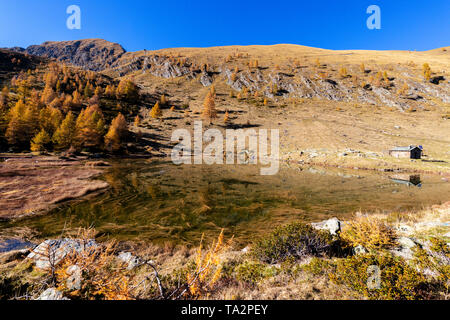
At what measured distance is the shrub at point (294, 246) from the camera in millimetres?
7504

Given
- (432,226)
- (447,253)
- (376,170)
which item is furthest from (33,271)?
(376,170)

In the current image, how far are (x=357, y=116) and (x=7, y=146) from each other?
451ft

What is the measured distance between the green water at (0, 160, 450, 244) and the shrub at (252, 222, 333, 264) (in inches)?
158

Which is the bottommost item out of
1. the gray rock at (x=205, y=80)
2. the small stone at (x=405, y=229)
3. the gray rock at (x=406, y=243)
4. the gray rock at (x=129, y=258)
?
the gray rock at (x=129, y=258)

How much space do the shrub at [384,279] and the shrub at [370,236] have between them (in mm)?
2233

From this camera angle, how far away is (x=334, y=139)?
67.4 m

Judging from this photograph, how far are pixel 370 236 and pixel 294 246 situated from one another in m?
3.22

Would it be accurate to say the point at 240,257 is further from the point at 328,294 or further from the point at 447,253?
the point at 447,253

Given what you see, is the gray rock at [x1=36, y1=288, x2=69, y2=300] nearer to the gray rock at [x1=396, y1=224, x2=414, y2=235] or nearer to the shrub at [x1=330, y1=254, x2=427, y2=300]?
the shrub at [x1=330, y1=254, x2=427, y2=300]

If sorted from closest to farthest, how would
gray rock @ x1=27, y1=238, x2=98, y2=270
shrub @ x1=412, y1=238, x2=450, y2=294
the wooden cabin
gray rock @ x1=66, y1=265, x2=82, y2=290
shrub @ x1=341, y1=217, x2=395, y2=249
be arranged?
shrub @ x1=412, y1=238, x2=450, y2=294 < gray rock @ x1=66, y1=265, x2=82, y2=290 < gray rock @ x1=27, y1=238, x2=98, y2=270 < shrub @ x1=341, y1=217, x2=395, y2=249 < the wooden cabin

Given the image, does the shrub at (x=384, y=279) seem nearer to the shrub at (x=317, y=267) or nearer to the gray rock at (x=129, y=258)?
the shrub at (x=317, y=267)

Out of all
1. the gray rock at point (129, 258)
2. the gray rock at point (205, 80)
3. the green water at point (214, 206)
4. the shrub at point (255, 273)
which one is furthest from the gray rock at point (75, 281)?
the gray rock at point (205, 80)

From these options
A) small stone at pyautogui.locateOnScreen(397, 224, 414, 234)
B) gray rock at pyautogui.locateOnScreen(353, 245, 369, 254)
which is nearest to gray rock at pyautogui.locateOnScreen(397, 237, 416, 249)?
gray rock at pyautogui.locateOnScreen(353, 245, 369, 254)

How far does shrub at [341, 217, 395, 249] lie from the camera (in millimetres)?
7602
